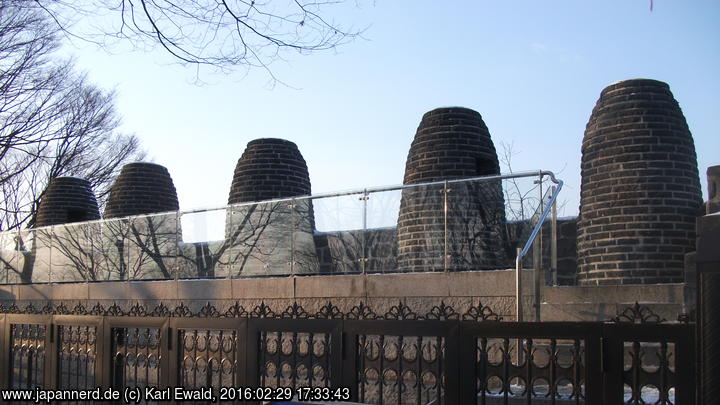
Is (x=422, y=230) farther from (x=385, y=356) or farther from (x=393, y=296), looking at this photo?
(x=385, y=356)

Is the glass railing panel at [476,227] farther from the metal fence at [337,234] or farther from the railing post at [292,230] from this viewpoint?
the railing post at [292,230]

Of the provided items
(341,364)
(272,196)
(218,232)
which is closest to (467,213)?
(218,232)

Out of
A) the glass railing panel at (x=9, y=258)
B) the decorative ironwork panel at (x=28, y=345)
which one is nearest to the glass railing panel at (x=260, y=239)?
the decorative ironwork panel at (x=28, y=345)

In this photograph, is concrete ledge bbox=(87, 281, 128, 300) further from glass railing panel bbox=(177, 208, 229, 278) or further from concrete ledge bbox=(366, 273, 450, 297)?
concrete ledge bbox=(366, 273, 450, 297)

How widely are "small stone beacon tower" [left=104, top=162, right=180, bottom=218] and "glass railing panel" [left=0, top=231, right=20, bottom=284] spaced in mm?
2802

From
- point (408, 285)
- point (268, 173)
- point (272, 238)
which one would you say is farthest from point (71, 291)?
point (408, 285)

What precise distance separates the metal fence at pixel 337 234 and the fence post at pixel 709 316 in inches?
294

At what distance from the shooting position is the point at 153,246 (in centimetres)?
1691

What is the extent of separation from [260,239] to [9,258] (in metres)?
10.5

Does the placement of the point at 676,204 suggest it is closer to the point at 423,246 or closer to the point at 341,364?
the point at 423,246

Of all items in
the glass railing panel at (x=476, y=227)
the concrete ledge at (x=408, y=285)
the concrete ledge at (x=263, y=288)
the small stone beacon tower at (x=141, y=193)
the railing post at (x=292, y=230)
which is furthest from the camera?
the small stone beacon tower at (x=141, y=193)

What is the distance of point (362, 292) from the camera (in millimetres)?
12812

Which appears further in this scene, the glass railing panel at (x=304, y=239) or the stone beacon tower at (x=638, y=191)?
the glass railing panel at (x=304, y=239)

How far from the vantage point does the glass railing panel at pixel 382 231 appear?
12.8 m
